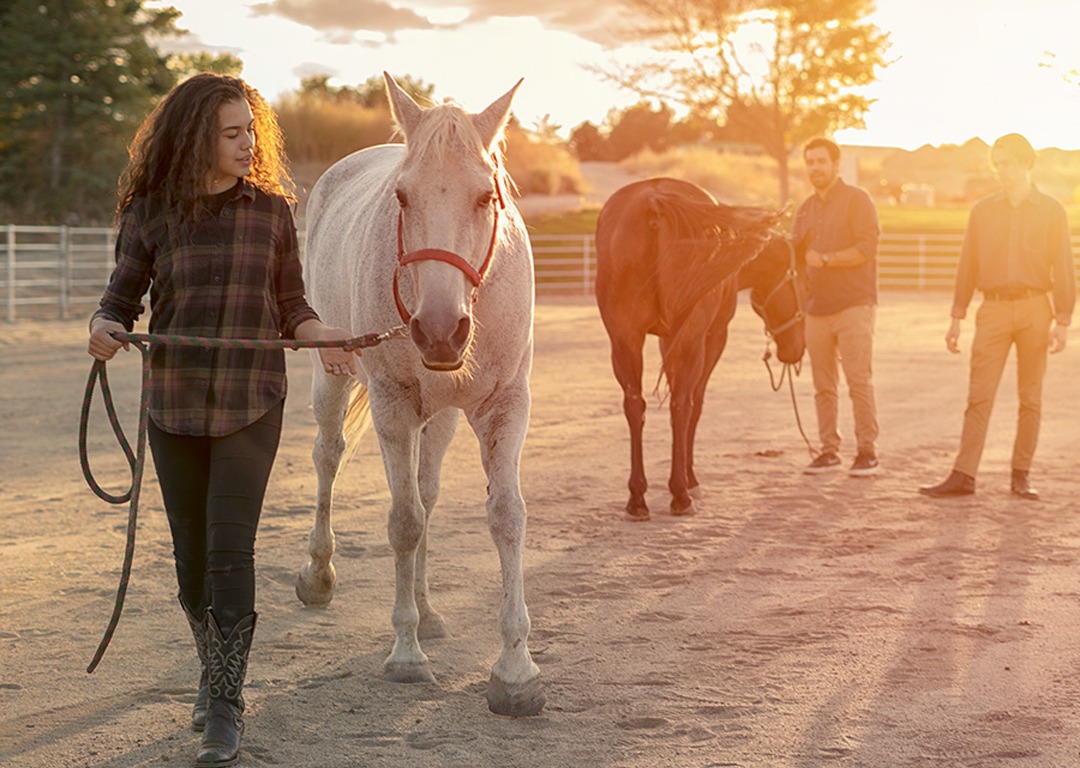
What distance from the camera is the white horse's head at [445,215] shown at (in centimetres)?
322

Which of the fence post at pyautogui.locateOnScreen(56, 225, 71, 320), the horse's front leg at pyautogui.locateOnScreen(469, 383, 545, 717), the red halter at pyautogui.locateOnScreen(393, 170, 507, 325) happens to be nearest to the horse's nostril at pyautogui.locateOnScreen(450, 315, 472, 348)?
the red halter at pyautogui.locateOnScreen(393, 170, 507, 325)

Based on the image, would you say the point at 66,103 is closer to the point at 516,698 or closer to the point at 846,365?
the point at 846,365

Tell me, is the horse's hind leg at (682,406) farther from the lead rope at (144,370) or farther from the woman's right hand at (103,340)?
the woman's right hand at (103,340)

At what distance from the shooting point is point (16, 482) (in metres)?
7.10

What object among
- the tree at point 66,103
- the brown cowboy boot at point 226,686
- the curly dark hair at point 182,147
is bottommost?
the brown cowboy boot at point 226,686

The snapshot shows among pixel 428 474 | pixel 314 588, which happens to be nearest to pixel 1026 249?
pixel 428 474

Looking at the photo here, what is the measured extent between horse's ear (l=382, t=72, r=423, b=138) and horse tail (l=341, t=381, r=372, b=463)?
197 centimetres

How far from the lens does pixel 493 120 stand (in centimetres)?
359

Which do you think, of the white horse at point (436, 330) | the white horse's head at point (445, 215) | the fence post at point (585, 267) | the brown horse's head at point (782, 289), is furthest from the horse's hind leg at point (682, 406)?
the fence post at point (585, 267)

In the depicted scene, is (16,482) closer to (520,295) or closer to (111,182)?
(520,295)

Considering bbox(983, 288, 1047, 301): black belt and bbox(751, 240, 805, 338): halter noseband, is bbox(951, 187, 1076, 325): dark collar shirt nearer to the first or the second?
bbox(983, 288, 1047, 301): black belt

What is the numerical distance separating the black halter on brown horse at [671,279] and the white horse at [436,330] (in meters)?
2.13

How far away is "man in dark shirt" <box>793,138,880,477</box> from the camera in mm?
7789

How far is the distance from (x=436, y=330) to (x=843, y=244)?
5.22 m
